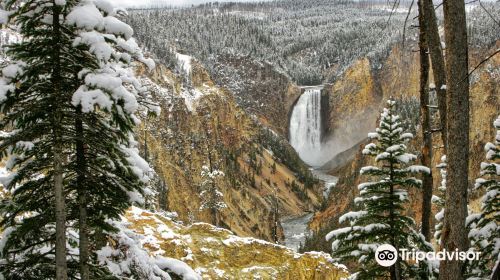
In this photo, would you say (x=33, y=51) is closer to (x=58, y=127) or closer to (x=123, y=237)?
(x=58, y=127)

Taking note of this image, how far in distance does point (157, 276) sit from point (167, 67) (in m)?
85.0

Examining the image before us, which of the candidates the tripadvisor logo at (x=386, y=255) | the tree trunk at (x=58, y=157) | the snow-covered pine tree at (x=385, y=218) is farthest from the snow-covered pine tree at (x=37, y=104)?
the tripadvisor logo at (x=386, y=255)

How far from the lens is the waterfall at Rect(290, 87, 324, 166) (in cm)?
13375

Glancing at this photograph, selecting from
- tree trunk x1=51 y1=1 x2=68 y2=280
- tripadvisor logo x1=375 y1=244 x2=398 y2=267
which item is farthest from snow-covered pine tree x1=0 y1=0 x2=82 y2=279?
tripadvisor logo x1=375 y1=244 x2=398 y2=267

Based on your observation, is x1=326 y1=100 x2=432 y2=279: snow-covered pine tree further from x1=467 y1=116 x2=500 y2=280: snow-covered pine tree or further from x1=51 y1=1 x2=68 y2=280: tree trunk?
x1=51 y1=1 x2=68 y2=280: tree trunk

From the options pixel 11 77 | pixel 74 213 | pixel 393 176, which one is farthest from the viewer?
pixel 393 176

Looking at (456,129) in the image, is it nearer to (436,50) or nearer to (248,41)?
(436,50)

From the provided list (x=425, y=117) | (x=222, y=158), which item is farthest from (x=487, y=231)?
(x=222, y=158)

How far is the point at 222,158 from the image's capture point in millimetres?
91938

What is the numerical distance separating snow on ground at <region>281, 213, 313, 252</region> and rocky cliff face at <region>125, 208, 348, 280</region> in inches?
1902

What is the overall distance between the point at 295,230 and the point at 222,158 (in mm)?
21711

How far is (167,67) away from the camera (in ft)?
297

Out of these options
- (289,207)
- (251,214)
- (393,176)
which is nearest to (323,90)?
(289,207)

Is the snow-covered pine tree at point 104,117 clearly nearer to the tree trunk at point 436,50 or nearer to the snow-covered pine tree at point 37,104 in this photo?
the snow-covered pine tree at point 37,104
